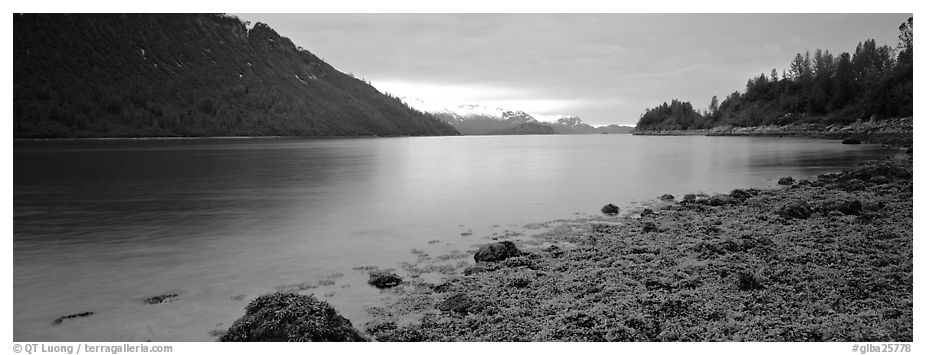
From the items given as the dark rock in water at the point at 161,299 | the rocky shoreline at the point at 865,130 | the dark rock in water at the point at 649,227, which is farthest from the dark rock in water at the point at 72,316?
the rocky shoreline at the point at 865,130

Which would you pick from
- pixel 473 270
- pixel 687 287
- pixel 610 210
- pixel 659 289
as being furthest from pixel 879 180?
pixel 473 270

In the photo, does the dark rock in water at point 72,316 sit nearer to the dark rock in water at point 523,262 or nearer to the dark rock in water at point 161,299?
the dark rock in water at point 161,299

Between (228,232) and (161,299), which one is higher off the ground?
(228,232)

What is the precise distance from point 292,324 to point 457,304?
3.47 meters

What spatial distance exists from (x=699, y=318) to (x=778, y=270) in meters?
3.90

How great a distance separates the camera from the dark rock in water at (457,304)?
422 inches

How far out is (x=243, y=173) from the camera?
50.7m

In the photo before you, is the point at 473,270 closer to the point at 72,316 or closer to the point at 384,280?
the point at 384,280

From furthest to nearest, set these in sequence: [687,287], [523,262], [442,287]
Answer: [523,262] → [442,287] → [687,287]

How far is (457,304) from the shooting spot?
10.9m

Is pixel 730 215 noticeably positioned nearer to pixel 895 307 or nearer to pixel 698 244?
pixel 698 244

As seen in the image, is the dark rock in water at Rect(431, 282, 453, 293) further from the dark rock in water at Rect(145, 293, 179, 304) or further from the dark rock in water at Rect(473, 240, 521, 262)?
the dark rock in water at Rect(145, 293, 179, 304)

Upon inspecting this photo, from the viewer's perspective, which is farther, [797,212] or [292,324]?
[797,212]

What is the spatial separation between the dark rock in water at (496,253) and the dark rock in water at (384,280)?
2.60 m
